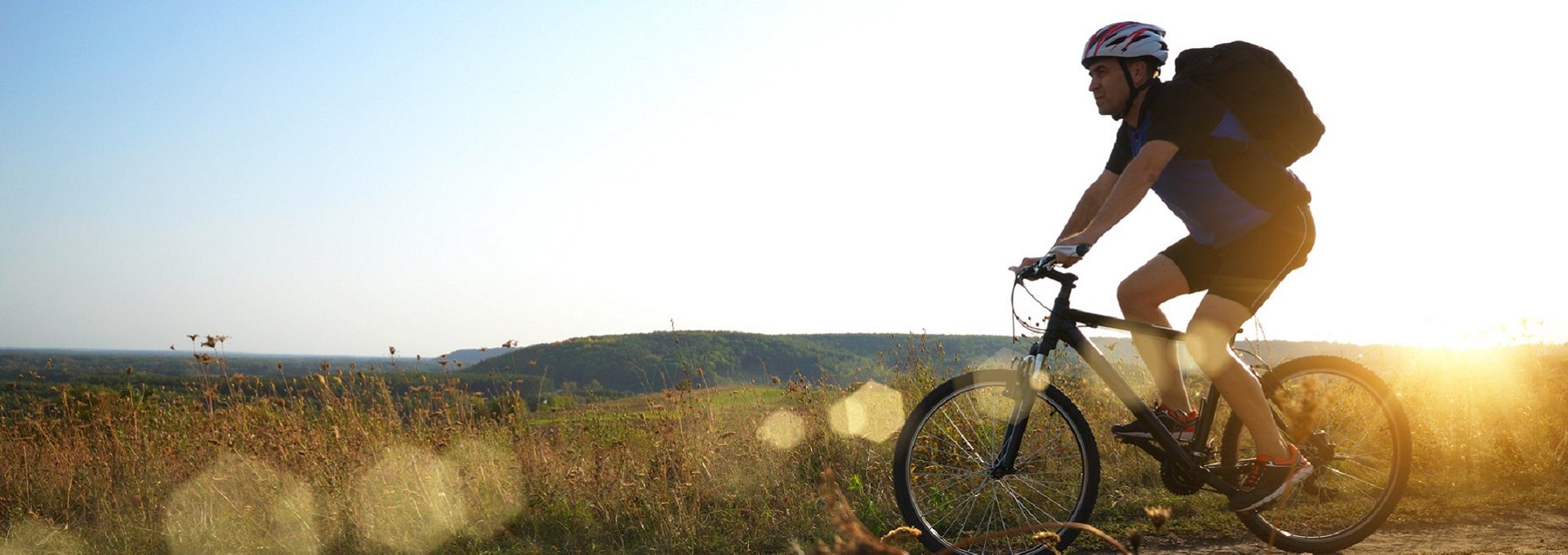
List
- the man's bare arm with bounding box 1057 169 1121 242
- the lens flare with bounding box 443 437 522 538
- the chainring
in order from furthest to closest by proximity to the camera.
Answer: the lens flare with bounding box 443 437 522 538 < the man's bare arm with bounding box 1057 169 1121 242 < the chainring

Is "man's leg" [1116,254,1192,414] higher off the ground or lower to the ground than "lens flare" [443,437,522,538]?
higher

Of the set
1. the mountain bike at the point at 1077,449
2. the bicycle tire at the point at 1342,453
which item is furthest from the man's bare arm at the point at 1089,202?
the bicycle tire at the point at 1342,453

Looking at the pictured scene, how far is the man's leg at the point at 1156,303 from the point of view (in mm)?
4031

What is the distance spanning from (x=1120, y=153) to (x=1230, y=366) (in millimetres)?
1114

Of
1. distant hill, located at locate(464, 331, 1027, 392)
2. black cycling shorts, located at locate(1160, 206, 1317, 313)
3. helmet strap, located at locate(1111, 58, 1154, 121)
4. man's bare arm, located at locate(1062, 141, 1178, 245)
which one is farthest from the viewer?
distant hill, located at locate(464, 331, 1027, 392)

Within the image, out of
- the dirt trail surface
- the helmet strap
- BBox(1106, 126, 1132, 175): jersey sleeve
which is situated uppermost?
the helmet strap

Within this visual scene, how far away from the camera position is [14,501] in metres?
6.38

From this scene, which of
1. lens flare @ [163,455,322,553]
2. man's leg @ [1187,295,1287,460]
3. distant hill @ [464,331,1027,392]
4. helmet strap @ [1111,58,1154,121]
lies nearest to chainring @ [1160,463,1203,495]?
man's leg @ [1187,295,1287,460]

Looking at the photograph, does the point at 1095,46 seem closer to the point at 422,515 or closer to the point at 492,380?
the point at 422,515

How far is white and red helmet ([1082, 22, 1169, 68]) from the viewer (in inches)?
156

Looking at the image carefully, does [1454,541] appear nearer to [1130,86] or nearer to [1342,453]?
[1342,453]

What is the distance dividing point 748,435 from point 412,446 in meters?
2.29

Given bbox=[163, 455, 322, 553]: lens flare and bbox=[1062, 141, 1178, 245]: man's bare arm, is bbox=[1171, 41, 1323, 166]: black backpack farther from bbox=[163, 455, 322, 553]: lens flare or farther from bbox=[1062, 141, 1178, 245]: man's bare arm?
bbox=[163, 455, 322, 553]: lens flare

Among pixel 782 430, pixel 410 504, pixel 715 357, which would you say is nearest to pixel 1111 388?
pixel 782 430
